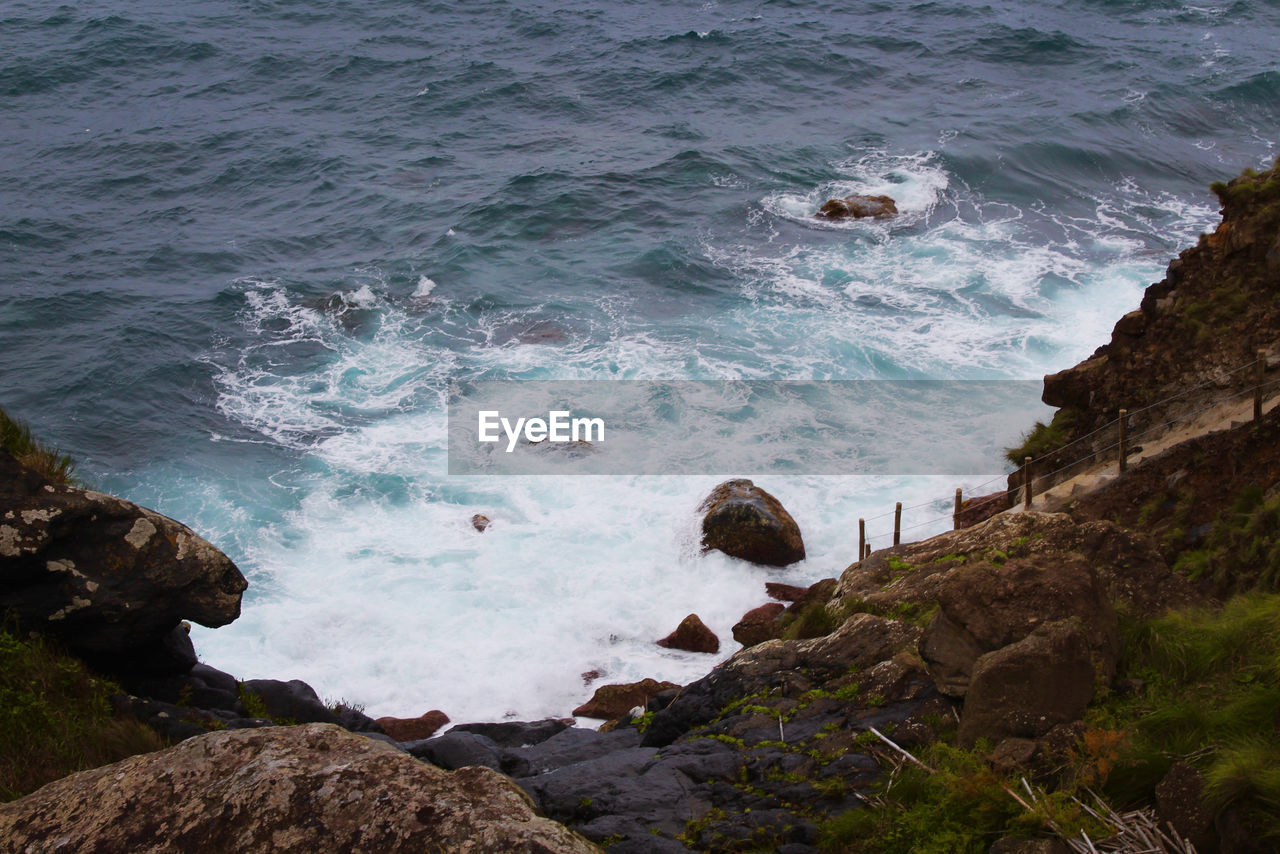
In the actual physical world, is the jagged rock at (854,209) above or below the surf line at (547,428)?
above

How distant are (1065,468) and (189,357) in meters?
25.7

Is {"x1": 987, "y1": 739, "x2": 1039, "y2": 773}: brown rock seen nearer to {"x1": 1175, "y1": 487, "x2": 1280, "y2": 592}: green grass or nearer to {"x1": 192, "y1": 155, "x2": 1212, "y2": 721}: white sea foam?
{"x1": 1175, "y1": 487, "x2": 1280, "y2": 592}: green grass

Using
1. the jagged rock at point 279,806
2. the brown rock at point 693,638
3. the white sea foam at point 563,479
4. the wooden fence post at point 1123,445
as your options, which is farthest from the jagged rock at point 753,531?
the jagged rock at point 279,806

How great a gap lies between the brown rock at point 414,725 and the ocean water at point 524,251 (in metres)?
0.66

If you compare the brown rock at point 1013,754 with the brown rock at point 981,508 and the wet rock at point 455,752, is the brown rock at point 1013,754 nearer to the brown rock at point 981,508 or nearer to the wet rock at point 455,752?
the wet rock at point 455,752

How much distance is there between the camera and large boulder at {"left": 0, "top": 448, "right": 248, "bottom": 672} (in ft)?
35.8

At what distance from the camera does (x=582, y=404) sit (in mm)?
28234

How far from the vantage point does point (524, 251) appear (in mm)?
37562

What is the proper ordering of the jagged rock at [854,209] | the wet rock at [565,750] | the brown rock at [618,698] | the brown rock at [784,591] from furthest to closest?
the jagged rock at [854,209], the brown rock at [784,591], the brown rock at [618,698], the wet rock at [565,750]

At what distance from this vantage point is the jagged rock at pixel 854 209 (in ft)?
125

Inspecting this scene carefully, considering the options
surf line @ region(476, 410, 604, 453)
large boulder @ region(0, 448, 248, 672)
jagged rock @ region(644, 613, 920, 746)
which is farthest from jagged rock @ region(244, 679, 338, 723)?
Result: surf line @ region(476, 410, 604, 453)

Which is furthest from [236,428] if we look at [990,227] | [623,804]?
[990,227]

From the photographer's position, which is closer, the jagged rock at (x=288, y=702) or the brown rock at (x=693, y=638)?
the jagged rock at (x=288, y=702)

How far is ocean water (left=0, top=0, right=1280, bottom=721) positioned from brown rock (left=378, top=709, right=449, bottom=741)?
66 cm
